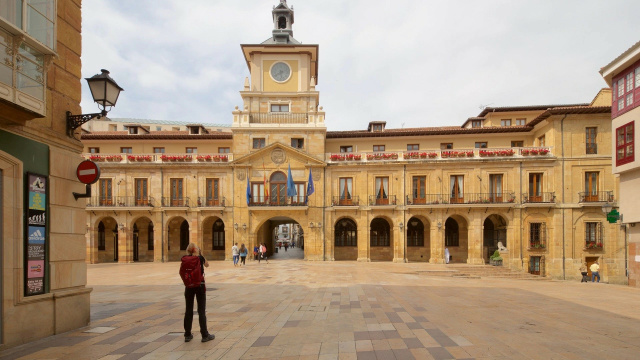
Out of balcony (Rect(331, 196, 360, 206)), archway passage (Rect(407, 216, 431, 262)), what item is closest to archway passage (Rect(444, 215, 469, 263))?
archway passage (Rect(407, 216, 431, 262))

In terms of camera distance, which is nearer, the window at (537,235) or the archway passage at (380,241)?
the window at (537,235)

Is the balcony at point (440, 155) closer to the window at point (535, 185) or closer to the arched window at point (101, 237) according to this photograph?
the window at point (535, 185)

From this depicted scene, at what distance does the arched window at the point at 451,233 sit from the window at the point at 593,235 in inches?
423

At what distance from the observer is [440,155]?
3562 centimetres

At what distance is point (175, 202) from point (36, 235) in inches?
1180

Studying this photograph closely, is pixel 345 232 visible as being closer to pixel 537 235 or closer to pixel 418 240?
Result: pixel 418 240

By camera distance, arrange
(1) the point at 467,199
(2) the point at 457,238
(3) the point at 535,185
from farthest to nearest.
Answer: (2) the point at 457,238
(1) the point at 467,199
(3) the point at 535,185

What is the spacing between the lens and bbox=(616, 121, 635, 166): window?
23531mm

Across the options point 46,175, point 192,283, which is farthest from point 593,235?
point 46,175

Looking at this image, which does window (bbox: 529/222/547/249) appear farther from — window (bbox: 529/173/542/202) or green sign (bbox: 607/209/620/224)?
green sign (bbox: 607/209/620/224)

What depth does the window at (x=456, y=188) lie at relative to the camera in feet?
116

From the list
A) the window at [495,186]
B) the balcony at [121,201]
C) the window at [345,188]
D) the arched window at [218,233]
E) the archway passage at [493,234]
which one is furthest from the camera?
the arched window at [218,233]

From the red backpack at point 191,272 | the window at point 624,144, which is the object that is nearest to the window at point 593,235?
the window at point 624,144

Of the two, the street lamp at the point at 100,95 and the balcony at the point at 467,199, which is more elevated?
the street lamp at the point at 100,95
